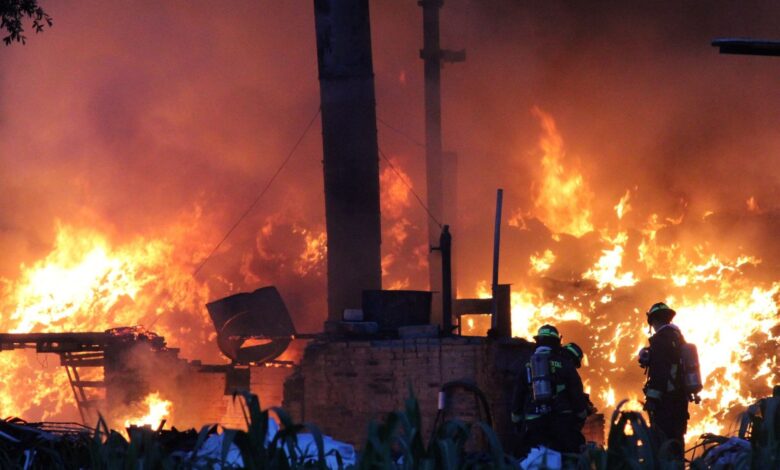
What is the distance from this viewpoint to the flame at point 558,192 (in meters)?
33.4

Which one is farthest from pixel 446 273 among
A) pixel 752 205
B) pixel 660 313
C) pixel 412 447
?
pixel 752 205

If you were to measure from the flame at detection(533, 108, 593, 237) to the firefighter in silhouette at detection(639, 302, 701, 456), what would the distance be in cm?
2179

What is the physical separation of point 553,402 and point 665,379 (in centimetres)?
186

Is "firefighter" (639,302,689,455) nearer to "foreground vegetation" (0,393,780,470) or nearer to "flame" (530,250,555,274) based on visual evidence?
"foreground vegetation" (0,393,780,470)

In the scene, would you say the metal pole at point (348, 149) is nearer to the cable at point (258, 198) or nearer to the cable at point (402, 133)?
the cable at point (258, 198)

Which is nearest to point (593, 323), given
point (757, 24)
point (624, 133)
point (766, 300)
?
point (766, 300)

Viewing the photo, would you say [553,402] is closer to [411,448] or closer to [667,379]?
[667,379]

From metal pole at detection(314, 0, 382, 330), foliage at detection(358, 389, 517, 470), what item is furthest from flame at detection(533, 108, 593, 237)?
foliage at detection(358, 389, 517, 470)

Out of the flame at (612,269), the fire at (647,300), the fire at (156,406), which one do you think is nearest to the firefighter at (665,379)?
the fire at (156,406)

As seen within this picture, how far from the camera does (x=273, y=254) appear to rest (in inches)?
1345

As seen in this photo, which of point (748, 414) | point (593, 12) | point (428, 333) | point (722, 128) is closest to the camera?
point (748, 414)

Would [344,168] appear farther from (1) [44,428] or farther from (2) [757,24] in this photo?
(2) [757,24]

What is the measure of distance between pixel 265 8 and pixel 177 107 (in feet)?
13.6

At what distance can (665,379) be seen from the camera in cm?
1088
